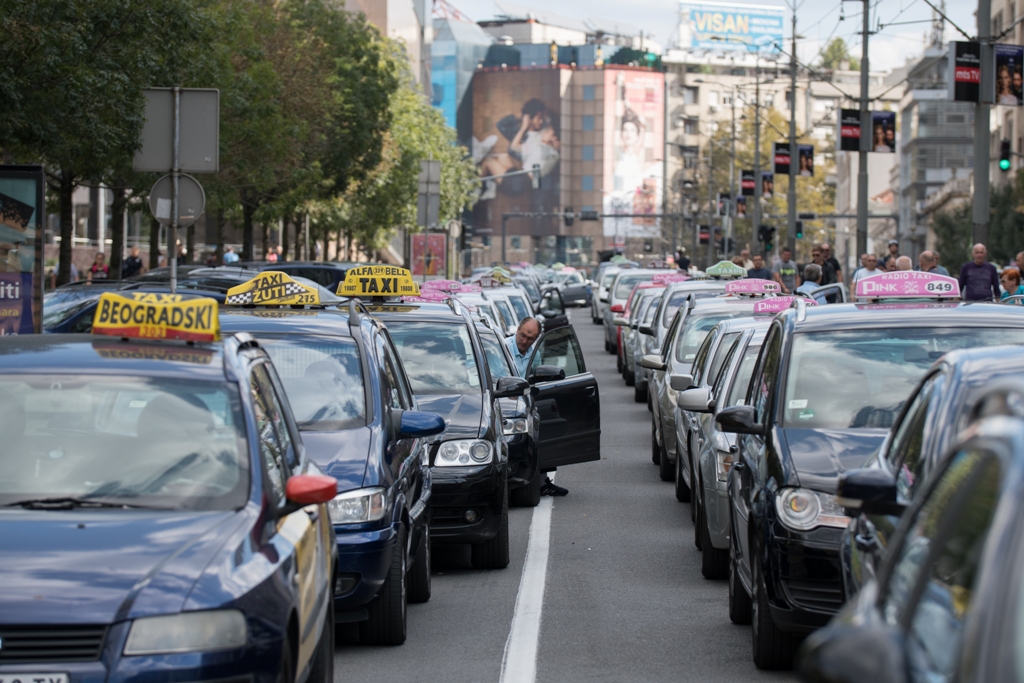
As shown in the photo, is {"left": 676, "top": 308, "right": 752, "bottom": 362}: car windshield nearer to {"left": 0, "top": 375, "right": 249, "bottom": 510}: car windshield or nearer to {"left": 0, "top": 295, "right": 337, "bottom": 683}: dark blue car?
{"left": 0, "top": 295, "right": 337, "bottom": 683}: dark blue car

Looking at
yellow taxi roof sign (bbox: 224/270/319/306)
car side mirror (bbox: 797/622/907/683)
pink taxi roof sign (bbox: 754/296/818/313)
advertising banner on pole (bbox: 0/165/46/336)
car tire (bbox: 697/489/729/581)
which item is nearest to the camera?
car side mirror (bbox: 797/622/907/683)

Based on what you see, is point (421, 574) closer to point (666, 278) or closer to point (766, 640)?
point (766, 640)

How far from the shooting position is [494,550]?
10078 mm

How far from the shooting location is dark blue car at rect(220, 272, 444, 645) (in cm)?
746

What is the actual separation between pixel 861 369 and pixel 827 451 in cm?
96

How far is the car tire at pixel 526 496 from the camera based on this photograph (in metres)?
12.9

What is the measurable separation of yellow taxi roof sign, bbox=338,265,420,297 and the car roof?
22.6ft

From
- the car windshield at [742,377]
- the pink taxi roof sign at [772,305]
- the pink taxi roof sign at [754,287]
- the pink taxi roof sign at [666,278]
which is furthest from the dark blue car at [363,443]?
the pink taxi roof sign at [666,278]

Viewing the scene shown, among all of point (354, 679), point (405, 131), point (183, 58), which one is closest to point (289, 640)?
point (354, 679)

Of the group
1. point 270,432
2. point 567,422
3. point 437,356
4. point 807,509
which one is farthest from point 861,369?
point 567,422

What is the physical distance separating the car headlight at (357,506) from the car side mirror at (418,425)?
1.93 ft

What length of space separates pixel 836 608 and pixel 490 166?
162 m

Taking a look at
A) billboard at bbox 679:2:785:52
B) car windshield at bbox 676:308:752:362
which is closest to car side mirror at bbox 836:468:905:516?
car windshield at bbox 676:308:752:362

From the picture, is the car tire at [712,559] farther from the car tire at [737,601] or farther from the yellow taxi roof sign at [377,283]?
the yellow taxi roof sign at [377,283]
